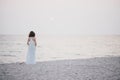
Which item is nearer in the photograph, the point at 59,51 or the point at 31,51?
the point at 31,51

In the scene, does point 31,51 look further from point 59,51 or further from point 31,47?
point 59,51

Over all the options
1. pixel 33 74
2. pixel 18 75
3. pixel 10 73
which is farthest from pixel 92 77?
pixel 10 73

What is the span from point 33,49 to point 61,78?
4040mm

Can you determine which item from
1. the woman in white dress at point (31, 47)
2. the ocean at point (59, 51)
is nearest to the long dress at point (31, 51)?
the woman in white dress at point (31, 47)

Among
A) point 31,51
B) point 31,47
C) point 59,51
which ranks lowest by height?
point 59,51

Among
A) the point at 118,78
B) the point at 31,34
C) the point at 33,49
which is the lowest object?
the point at 118,78

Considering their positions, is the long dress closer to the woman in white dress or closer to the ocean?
the woman in white dress

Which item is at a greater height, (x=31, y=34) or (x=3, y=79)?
(x=31, y=34)

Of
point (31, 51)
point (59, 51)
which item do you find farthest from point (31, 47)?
point (59, 51)

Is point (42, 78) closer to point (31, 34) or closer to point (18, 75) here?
point (18, 75)

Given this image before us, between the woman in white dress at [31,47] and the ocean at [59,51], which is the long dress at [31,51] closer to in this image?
the woman in white dress at [31,47]

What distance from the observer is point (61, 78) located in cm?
883

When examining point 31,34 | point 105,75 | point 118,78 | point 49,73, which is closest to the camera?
point 118,78

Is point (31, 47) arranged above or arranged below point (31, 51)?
above
